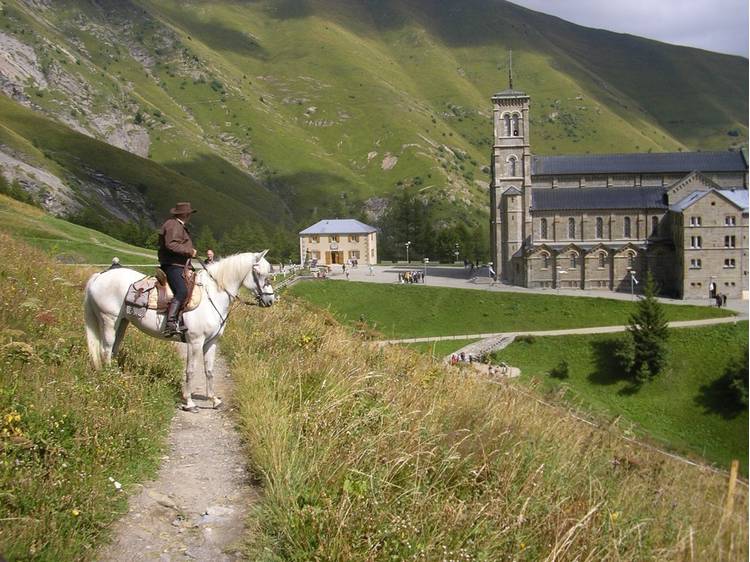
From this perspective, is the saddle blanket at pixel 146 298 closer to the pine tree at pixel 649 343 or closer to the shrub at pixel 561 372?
the shrub at pixel 561 372

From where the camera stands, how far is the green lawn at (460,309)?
2393 inches

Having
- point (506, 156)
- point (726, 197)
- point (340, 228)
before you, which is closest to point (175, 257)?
point (726, 197)

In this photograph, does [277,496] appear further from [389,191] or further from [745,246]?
[389,191]

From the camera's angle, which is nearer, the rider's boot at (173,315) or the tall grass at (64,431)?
the tall grass at (64,431)

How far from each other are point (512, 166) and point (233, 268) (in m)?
77.7

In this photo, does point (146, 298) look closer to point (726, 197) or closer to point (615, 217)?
point (726, 197)

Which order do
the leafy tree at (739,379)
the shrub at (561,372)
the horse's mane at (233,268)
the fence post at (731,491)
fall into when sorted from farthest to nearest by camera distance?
the shrub at (561,372) < the leafy tree at (739,379) < the horse's mane at (233,268) < the fence post at (731,491)

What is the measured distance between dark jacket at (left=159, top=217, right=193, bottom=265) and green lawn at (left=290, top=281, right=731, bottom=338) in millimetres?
46392

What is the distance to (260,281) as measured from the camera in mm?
11977

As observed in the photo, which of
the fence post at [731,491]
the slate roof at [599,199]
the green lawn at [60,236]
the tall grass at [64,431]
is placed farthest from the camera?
the slate roof at [599,199]

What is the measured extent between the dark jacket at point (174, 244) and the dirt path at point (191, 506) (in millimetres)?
2847

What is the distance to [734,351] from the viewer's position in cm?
5159

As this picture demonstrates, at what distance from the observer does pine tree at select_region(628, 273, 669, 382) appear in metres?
48.6

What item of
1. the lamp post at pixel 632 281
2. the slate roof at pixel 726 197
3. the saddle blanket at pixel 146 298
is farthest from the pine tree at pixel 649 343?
the saddle blanket at pixel 146 298
